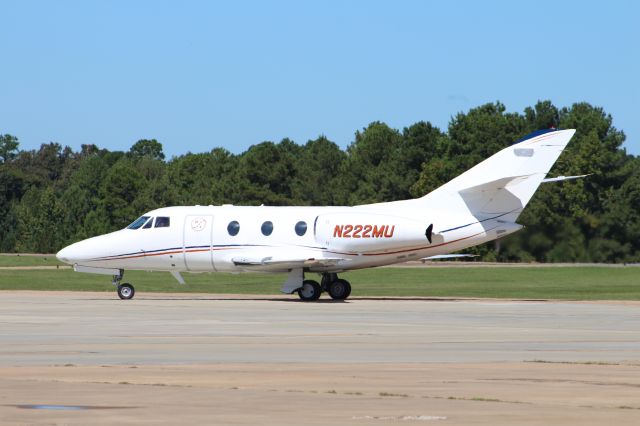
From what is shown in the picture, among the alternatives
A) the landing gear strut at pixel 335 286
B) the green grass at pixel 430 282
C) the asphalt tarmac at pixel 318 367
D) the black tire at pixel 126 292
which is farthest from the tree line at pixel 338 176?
the asphalt tarmac at pixel 318 367

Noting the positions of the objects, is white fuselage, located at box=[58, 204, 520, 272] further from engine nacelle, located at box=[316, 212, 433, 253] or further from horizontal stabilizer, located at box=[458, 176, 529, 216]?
horizontal stabilizer, located at box=[458, 176, 529, 216]

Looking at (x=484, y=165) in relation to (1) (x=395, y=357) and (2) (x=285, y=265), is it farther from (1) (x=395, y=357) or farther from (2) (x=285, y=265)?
(1) (x=395, y=357)

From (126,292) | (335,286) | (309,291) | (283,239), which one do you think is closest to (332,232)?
(283,239)

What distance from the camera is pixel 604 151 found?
8944cm

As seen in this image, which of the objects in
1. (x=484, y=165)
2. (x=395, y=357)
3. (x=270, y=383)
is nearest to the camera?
(x=270, y=383)

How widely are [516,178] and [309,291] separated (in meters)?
8.04

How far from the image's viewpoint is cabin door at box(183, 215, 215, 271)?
4728cm

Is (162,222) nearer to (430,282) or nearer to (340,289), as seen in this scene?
(340,289)

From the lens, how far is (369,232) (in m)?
46.1

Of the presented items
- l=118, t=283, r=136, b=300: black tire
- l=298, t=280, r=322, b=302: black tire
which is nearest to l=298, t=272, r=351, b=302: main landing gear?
l=298, t=280, r=322, b=302: black tire

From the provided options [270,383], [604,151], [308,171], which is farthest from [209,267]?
[308,171]

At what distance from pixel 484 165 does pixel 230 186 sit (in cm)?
9441

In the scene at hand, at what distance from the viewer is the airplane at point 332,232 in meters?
45.1

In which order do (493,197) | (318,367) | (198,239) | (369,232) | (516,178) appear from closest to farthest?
1. (318,367)
2. (516,178)
3. (493,197)
4. (369,232)
5. (198,239)
